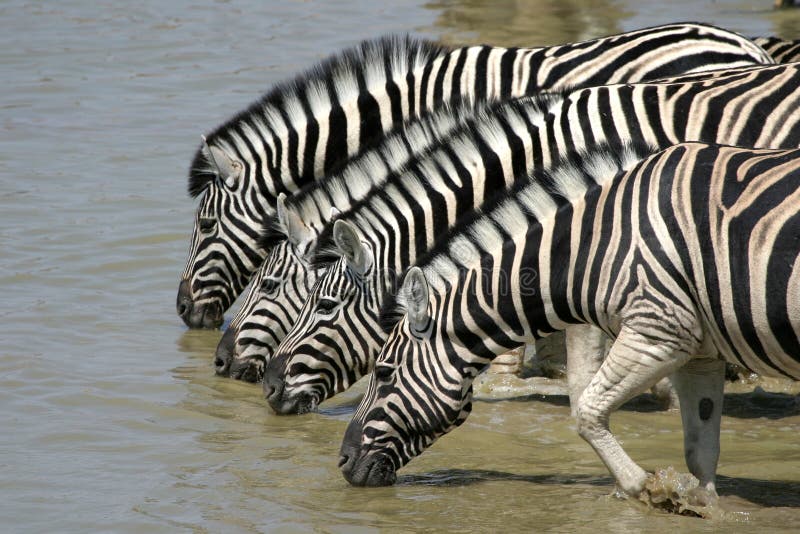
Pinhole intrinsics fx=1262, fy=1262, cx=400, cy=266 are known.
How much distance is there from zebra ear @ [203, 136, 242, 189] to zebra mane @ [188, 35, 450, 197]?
0.07 m

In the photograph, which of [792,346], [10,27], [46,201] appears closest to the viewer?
[792,346]

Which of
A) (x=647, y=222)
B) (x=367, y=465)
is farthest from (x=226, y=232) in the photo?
(x=647, y=222)

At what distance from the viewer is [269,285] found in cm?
939

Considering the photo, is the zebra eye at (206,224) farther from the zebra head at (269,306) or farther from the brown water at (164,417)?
the zebra head at (269,306)

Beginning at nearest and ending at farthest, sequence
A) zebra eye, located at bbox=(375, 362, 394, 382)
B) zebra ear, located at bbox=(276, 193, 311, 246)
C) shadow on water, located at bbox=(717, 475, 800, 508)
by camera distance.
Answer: shadow on water, located at bbox=(717, 475, 800, 508) → zebra eye, located at bbox=(375, 362, 394, 382) → zebra ear, located at bbox=(276, 193, 311, 246)

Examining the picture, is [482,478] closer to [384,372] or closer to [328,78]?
[384,372]

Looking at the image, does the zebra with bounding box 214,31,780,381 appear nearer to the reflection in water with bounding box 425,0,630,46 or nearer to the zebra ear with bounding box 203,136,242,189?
the zebra ear with bounding box 203,136,242,189

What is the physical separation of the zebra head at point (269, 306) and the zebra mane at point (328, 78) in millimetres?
1396

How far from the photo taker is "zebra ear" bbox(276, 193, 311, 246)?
9.05 metres

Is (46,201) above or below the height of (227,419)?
above

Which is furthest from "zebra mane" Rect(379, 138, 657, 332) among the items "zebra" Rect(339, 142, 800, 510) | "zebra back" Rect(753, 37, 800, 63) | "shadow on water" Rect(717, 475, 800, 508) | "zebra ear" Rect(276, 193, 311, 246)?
"zebra back" Rect(753, 37, 800, 63)

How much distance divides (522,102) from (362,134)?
6.73ft

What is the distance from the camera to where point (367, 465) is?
7152mm

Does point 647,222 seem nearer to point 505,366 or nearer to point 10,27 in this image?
point 505,366
